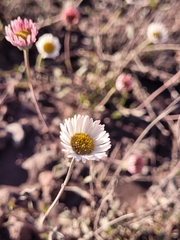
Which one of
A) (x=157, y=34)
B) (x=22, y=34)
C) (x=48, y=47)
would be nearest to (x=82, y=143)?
(x=22, y=34)

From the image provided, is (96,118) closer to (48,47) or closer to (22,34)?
(48,47)

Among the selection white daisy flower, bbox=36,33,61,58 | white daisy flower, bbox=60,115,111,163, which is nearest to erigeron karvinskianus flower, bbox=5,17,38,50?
white daisy flower, bbox=60,115,111,163

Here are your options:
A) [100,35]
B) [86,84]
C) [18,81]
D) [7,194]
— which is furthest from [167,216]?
[100,35]

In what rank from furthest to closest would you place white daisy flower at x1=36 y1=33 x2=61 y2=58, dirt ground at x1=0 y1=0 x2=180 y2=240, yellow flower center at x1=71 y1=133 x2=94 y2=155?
white daisy flower at x1=36 y1=33 x2=61 y2=58
dirt ground at x1=0 y1=0 x2=180 y2=240
yellow flower center at x1=71 y1=133 x2=94 y2=155

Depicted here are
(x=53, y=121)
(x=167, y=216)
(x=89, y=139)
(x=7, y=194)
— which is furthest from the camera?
(x=53, y=121)

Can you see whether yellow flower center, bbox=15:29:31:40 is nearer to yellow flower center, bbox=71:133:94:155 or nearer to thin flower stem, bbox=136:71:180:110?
yellow flower center, bbox=71:133:94:155

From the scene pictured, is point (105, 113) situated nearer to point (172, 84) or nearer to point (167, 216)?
point (172, 84)
